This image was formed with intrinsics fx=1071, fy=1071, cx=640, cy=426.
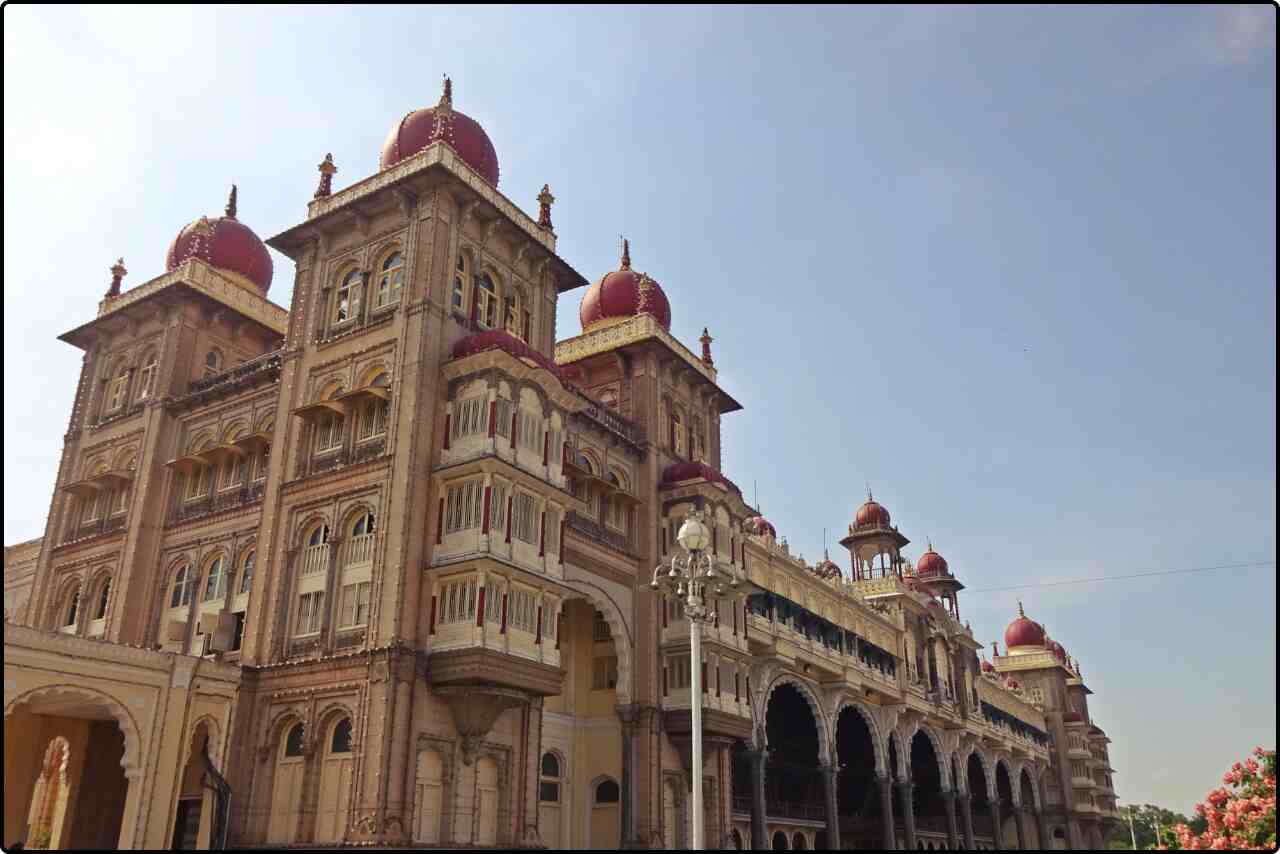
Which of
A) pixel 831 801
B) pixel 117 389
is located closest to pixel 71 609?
pixel 117 389

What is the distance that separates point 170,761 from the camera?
1154 inches

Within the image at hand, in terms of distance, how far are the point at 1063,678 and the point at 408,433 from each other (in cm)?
7959

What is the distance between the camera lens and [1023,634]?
97625 mm

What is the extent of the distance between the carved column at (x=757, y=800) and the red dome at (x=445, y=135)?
2501 cm

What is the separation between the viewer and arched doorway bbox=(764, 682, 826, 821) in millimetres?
50344

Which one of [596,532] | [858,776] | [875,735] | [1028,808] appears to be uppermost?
[596,532]

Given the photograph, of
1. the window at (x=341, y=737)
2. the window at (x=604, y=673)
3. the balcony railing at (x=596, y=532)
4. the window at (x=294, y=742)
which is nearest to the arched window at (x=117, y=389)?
the window at (x=294, y=742)

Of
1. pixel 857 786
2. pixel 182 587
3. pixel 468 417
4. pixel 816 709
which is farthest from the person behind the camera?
pixel 857 786

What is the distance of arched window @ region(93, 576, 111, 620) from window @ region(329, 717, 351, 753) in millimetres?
14046

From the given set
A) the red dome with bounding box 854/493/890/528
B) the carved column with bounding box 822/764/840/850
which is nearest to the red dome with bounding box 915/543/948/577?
the red dome with bounding box 854/493/890/528

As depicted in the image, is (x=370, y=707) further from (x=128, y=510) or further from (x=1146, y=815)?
(x=1146, y=815)

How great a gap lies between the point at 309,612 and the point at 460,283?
11807 millimetres

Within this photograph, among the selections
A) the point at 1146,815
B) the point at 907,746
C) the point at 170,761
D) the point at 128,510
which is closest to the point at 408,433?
the point at 170,761

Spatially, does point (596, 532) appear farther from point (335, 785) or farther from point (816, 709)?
point (816, 709)
